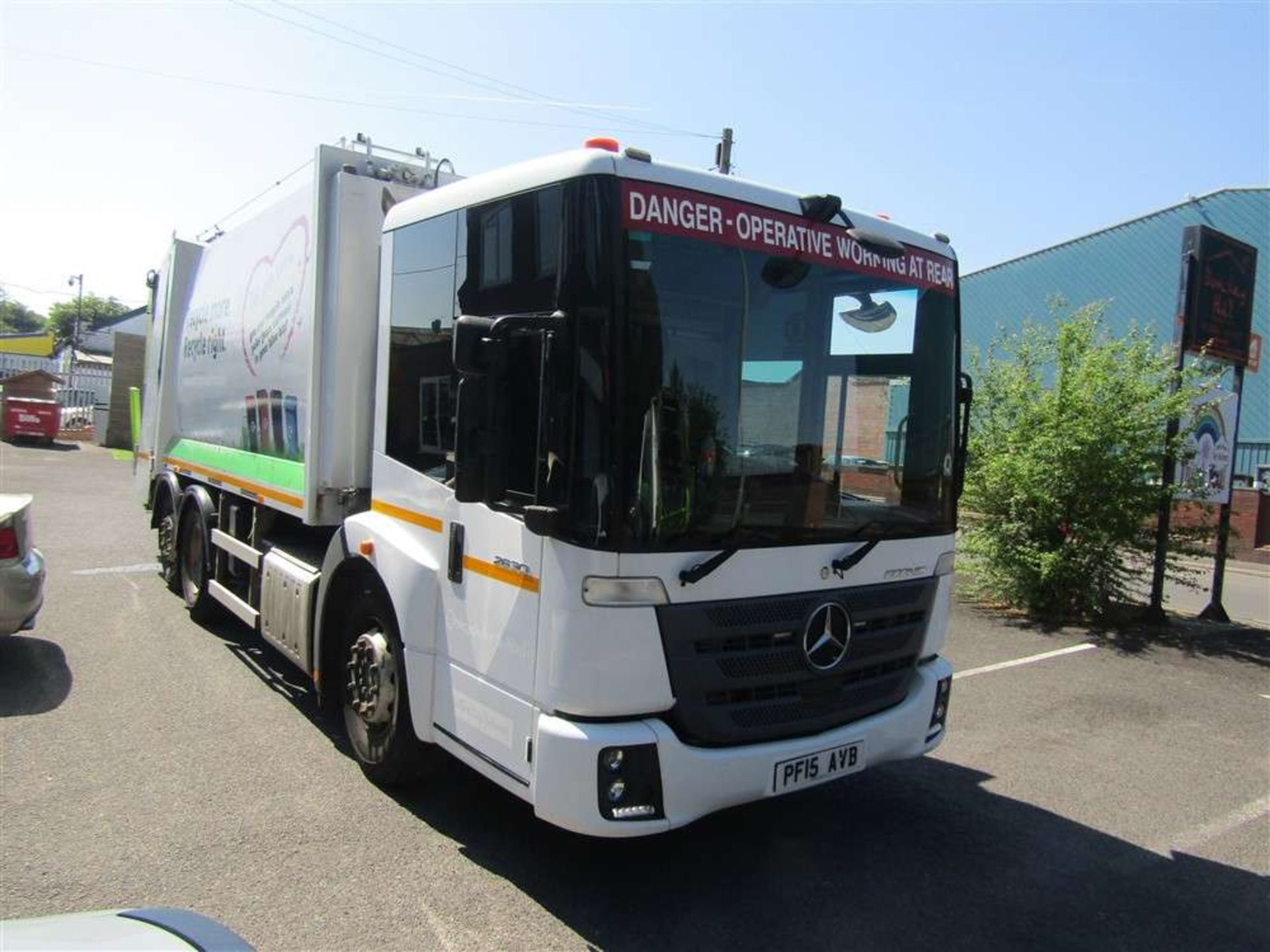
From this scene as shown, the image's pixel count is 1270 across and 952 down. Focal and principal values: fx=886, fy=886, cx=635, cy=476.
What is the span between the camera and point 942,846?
168 inches

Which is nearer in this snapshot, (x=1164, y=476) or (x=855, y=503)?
(x=855, y=503)

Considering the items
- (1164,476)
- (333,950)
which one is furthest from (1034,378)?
(333,950)

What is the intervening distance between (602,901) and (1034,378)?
824 centimetres

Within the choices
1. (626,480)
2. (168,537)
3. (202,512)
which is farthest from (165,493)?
(626,480)

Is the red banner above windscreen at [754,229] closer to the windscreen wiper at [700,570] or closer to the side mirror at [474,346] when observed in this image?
the side mirror at [474,346]

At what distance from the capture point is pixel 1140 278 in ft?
80.8

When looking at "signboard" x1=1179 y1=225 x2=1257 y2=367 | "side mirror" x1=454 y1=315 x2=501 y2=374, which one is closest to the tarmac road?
"side mirror" x1=454 y1=315 x2=501 y2=374

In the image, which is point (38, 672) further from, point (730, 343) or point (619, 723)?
point (730, 343)

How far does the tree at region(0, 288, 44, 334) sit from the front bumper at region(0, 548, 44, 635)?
119486 millimetres

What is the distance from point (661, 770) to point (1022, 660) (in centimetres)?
596

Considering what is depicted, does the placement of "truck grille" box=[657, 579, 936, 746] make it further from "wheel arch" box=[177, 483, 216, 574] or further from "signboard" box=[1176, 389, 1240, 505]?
"signboard" box=[1176, 389, 1240, 505]

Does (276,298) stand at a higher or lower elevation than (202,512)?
higher

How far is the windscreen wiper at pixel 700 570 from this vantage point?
3254 mm

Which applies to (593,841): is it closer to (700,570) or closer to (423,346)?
(700,570)
